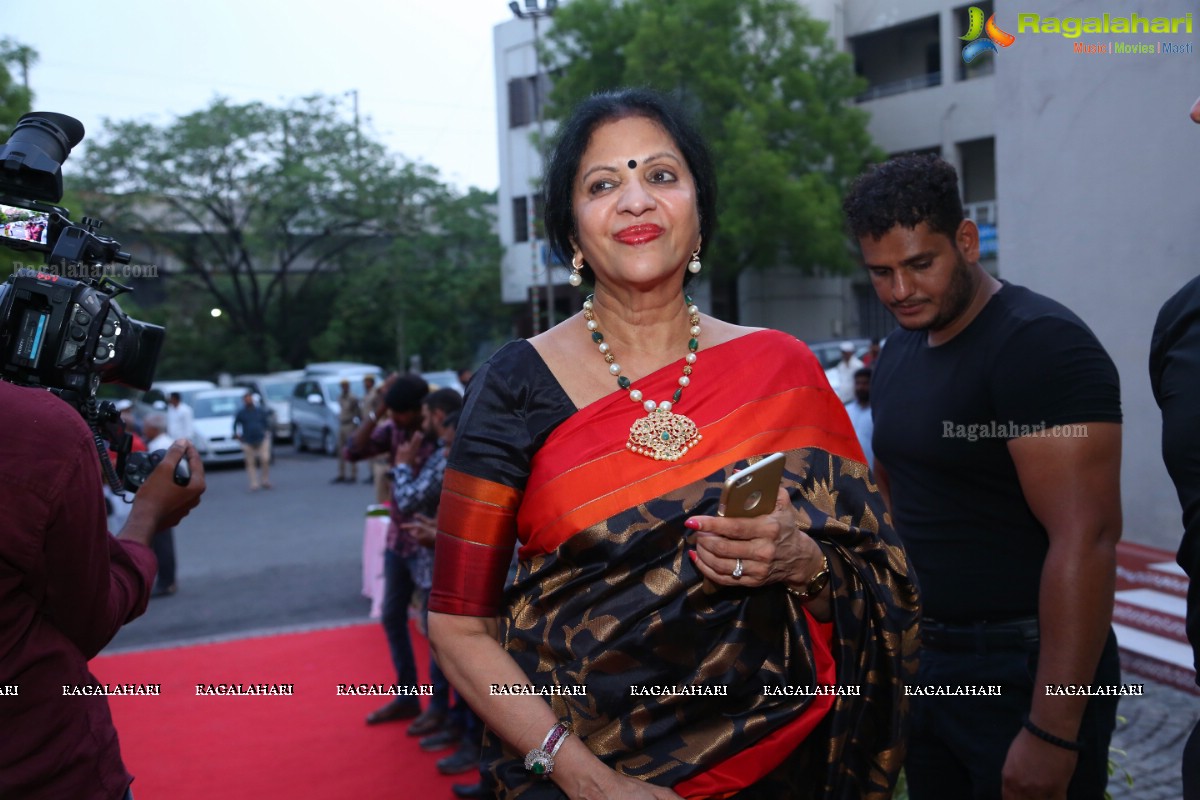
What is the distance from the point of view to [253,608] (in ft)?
27.5

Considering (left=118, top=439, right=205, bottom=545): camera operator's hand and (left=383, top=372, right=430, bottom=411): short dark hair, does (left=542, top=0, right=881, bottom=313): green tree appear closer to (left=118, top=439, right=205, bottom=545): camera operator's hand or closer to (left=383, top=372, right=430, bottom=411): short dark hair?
(left=383, top=372, right=430, bottom=411): short dark hair

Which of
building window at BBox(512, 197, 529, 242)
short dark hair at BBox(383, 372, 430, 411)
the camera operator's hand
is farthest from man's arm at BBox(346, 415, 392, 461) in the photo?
building window at BBox(512, 197, 529, 242)

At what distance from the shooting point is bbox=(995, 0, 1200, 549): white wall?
5930 mm

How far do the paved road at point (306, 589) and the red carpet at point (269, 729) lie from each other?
816 mm

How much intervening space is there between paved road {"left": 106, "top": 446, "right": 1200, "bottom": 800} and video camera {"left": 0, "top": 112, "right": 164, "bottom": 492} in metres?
2.93

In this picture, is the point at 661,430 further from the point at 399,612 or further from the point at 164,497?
the point at 399,612

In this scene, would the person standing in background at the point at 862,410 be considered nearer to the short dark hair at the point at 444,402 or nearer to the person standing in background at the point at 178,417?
the short dark hair at the point at 444,402

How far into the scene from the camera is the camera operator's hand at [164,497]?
7.44 feet

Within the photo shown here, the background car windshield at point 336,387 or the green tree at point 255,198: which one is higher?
the green tree at point 255,198

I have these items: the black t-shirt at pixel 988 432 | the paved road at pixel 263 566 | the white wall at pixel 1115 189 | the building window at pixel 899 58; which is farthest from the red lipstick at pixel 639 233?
the building window at pixel 899 58

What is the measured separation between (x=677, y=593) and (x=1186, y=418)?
87 cm

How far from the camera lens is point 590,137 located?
2.12m

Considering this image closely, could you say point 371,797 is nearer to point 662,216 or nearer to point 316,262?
point 662,216

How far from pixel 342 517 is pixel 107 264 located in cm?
1142
